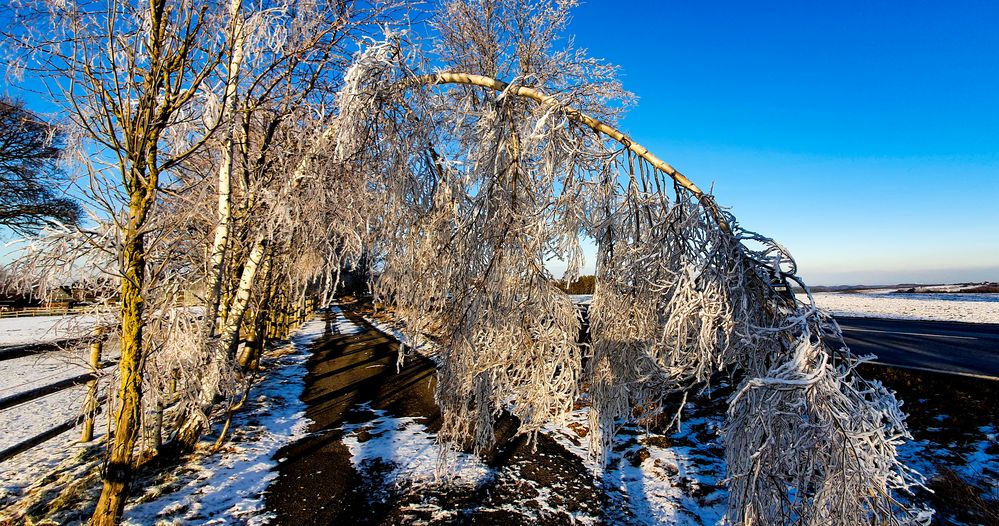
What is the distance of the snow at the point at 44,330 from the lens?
374cm

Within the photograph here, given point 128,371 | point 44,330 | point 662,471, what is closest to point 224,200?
point 128,371

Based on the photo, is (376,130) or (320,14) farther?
(320,14)

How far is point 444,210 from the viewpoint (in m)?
3.58

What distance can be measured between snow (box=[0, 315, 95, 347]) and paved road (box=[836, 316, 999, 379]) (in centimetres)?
1231

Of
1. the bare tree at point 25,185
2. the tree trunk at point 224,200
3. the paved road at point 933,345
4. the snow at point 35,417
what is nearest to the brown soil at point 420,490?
the tree trunk at point 224,200

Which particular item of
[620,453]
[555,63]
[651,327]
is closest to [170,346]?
[651,327]

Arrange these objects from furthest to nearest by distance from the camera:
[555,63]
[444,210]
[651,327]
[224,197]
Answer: [555,63] < [224,197] < [444,210] < [651,327]

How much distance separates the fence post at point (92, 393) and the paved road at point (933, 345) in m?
12.1

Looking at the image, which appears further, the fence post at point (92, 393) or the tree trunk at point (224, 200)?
the tree trunk at point (224, 200)

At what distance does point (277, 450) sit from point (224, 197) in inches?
140

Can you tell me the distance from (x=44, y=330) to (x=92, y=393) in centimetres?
2087

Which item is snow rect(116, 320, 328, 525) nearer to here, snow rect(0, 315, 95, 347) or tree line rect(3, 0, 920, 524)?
tree line rect(3, 0, 920, 524)

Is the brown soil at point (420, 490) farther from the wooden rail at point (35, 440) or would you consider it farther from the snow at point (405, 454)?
the wooden rail at point (35, 440)

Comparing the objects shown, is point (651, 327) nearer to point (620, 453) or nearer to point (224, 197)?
point (620, 453)
